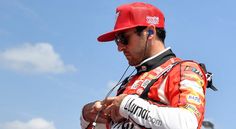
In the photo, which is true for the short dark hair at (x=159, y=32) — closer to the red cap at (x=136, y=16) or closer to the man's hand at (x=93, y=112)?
the red cap at (x=136, y=16)

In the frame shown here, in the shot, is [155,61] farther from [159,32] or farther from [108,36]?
[108,36]

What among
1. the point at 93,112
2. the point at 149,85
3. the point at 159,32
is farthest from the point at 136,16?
the point at 93,112

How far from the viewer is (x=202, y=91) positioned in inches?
199

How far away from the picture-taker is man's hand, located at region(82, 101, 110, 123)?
5.59 meters

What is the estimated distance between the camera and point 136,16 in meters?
5.66

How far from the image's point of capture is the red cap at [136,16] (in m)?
5.63

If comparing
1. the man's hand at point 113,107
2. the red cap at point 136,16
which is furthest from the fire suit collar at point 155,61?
the man's hand at point 113,107

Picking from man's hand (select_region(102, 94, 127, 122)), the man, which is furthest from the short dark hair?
man's hand (select_region(102, 94, 127, 122))

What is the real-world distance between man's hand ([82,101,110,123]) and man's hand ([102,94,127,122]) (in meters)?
0.10

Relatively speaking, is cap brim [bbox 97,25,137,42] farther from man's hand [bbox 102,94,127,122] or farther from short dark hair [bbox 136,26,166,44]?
man's hand [bbox 102,94,127,122]

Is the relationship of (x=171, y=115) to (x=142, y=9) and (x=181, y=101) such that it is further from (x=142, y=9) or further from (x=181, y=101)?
(x=142, y=9)

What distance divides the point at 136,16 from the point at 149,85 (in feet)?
2.66

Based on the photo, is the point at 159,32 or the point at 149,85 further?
the point at 159,32

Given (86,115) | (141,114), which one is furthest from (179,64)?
(86,115)
